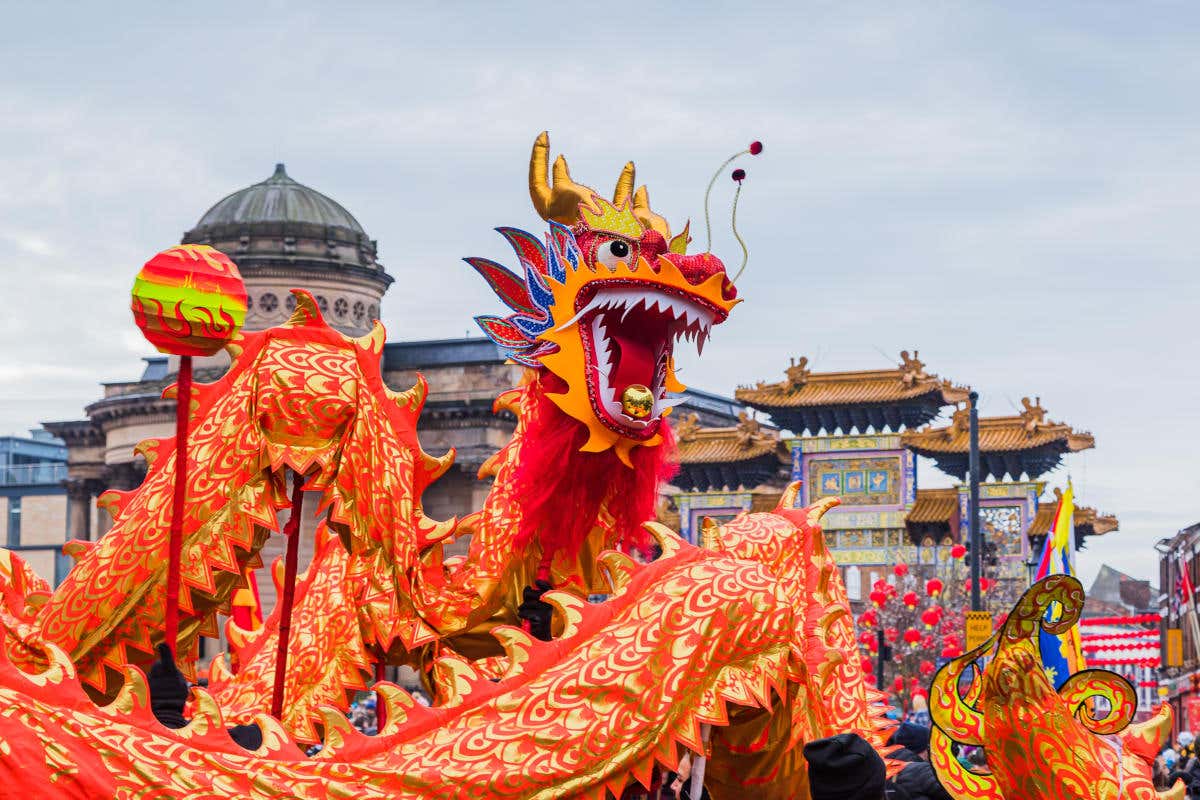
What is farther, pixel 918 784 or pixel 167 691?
pixel 918 784

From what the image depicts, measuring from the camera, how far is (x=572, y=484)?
6230 millimetres

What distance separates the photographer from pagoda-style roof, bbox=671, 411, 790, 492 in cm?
4559

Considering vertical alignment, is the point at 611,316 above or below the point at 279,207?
below

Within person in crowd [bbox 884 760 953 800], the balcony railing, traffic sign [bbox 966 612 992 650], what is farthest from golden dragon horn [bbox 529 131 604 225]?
the balcony railing

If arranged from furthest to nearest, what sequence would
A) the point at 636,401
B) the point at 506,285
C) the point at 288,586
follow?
the point at 506,285, the point at 636,401, the point at 288,586

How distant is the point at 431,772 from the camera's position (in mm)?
4020

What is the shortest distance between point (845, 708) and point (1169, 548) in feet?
163

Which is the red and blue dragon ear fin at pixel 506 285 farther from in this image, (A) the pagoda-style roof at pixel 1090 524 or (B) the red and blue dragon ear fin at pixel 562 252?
(A) the pagoda-style roof at pixel 1090 524

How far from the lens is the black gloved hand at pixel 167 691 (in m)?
4.66

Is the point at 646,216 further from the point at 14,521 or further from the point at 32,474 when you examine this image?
the point at 32,474

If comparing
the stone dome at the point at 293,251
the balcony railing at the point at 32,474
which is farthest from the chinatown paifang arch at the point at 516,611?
the balcony railing at the point at 32,474

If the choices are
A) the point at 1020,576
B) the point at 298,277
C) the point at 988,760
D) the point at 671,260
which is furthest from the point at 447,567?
the point at 298,277

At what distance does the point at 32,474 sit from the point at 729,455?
33.3 meters

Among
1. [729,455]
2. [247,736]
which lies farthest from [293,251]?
[247,736]
